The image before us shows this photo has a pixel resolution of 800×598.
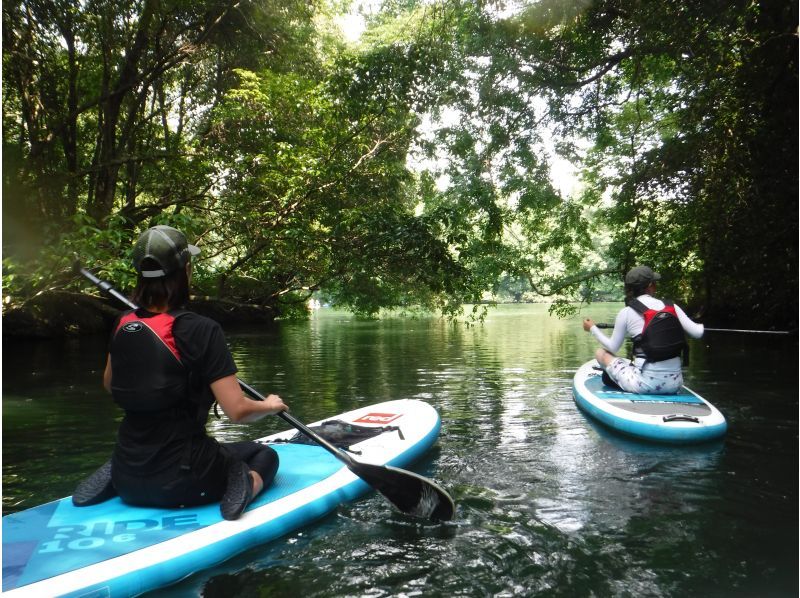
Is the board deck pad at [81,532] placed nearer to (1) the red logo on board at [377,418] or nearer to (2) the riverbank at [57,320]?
(1) the red logo on board at [377,418]

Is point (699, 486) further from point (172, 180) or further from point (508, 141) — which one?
point (172, 180)

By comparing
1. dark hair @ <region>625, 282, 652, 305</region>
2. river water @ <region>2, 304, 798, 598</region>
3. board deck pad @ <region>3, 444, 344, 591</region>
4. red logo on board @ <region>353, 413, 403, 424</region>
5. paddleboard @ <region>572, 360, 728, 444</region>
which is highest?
dark hair @ <region>625, 282, 652, 305</region>

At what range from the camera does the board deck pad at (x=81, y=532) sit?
261 cm

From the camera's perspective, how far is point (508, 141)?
12.0m

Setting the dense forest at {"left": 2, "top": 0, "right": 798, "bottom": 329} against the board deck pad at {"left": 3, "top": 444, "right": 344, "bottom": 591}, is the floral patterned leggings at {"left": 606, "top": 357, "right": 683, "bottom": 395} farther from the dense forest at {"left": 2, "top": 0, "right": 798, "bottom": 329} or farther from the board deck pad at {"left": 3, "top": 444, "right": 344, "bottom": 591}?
the board deck pad at {"left": 3, "top": 444, "right": 344, "bottom": 591}

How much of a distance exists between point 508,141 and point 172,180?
22.4ft

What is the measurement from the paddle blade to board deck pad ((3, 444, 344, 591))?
Result: 1.92 feet

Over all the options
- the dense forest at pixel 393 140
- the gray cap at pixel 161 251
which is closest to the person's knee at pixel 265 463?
the gray cap at pixel 161 251

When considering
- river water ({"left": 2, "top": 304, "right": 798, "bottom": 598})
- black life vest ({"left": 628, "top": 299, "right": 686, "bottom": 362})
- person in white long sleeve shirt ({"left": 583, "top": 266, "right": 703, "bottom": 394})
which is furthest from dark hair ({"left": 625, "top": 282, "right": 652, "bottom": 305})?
river water ({"left": 2, "top": 304, "right": 798, "bottom": 598})

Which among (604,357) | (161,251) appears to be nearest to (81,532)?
(161,251)

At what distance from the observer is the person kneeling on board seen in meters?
2.75

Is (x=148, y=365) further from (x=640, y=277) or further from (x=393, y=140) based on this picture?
(x=393, y=140)

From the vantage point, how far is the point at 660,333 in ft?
19.0

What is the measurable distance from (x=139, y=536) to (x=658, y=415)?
455 centimetres
